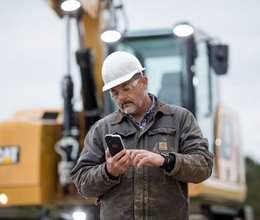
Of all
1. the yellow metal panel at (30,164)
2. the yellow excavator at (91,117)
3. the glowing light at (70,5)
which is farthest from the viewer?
the yellow metal panel at (30,164)

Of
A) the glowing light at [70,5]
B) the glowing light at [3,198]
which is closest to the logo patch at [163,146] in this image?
the glowing light at [70,5]

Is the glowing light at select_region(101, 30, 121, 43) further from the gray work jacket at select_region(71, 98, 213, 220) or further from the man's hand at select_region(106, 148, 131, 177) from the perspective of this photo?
the man's hand at select_region(106, 148, 131, 177)

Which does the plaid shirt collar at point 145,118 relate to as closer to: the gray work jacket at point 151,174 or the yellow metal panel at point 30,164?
the gray work jacket at point 151,174

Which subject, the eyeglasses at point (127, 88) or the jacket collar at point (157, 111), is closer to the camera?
the eyeglasses at point (127, 88)

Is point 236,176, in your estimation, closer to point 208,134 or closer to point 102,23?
point 208,134

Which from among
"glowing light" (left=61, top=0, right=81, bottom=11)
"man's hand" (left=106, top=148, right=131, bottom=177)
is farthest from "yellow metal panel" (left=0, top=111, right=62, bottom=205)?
"man's hand" (left=106, top=148, right=131, bottom=177)

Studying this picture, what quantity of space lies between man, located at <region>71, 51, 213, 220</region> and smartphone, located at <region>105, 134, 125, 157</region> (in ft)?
0.26

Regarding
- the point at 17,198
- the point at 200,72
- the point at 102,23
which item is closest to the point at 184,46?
the point at 200,72

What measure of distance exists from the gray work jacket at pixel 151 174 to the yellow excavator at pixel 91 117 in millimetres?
4645

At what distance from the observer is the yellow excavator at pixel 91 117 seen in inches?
367

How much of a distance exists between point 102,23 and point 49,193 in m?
2.55

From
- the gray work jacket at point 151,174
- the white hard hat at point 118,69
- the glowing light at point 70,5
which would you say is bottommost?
the gray work jacket at point 151,174

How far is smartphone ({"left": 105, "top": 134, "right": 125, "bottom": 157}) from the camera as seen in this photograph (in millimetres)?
4016

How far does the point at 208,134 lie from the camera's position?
973cm
